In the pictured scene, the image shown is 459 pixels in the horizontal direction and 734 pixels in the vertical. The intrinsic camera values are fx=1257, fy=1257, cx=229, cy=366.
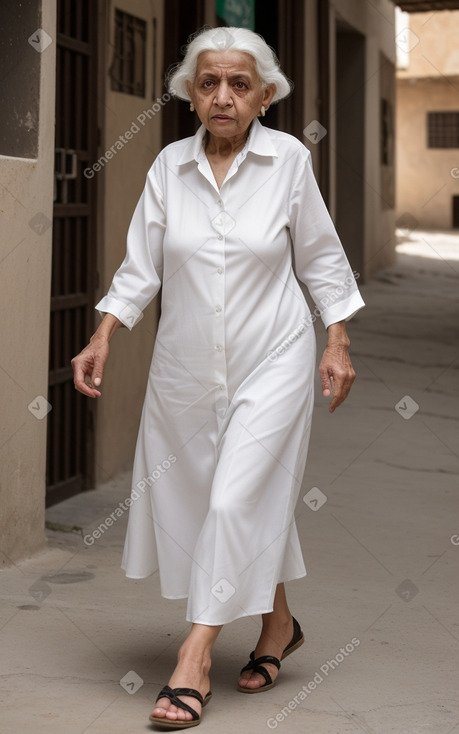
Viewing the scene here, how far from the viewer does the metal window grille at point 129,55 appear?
6215mm

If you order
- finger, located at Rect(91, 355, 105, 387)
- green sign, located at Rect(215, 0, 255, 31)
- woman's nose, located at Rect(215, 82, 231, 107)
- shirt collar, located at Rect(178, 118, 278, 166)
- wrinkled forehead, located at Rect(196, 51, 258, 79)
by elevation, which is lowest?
finger, located at Rect(91, 355, 105, 387)

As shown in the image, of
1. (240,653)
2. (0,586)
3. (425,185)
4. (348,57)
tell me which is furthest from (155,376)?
(425,185)

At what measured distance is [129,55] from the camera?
20.9 feet

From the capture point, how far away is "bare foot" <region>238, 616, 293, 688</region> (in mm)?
3436

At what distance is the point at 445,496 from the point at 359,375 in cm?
291

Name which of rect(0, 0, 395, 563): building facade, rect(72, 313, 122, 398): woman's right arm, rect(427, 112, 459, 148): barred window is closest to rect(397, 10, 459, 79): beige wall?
rect(427, 112, 459, 148): barred window

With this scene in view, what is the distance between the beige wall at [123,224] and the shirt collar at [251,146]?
2.73 meters

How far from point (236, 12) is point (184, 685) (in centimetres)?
622

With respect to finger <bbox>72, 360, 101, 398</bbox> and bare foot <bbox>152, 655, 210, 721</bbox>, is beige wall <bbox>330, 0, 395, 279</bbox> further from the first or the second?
bare foot <bbox>152, 655, 210, 721</bbox>

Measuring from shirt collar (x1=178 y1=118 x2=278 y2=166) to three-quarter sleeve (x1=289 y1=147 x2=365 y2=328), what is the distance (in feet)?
0.30

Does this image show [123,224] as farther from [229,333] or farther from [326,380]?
[326,380]

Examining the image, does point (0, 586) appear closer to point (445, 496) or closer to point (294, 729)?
point (294, 729)
